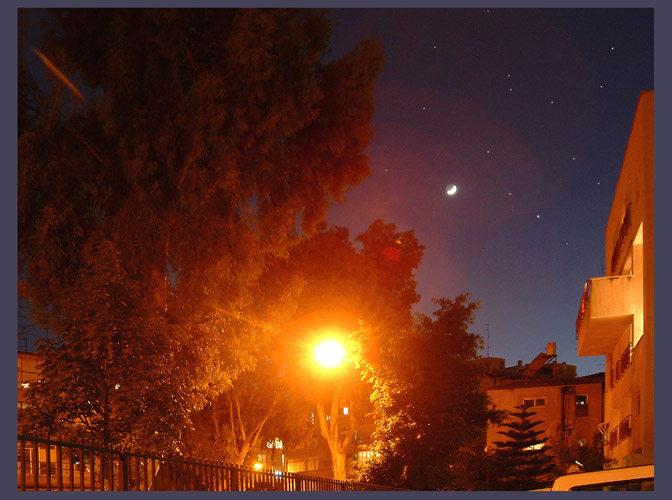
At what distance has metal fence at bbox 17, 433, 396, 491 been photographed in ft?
24.1

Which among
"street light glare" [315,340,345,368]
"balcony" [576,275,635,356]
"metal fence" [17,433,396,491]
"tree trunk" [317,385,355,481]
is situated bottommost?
"tree trunk" [317,385,355,481]

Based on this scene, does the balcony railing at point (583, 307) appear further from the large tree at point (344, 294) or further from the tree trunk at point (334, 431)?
the tree trunk at point (334, 431)

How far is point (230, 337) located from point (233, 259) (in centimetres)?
180

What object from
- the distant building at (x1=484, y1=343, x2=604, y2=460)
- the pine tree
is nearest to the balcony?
the pine tree

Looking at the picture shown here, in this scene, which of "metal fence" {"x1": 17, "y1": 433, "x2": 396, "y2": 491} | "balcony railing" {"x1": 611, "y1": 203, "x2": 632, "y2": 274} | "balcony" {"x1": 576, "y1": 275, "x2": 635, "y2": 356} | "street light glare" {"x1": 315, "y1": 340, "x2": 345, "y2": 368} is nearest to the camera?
"metal fence" {"x1": 17, "y1": 433, "x2": 396, "y2": 491}

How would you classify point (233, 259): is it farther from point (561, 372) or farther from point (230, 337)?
point (561, 372)

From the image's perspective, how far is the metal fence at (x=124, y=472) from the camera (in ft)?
24.1

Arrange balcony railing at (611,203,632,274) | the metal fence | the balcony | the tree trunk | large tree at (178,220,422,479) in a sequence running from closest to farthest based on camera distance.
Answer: the metal fence, balcony railing at (611,203,632,274), the balcony, large tree at (178,220,422,479), the tree trunk

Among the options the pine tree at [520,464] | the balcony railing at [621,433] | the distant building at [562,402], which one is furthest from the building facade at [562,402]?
the balcony railing at [621,433]

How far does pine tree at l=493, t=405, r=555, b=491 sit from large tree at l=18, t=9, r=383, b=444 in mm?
9720

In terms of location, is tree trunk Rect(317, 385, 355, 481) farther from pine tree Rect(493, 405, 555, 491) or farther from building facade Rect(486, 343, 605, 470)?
pine tree Rect(493, 405, 555, 491)

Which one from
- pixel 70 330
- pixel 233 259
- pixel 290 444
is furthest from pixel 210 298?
pixel 290 444

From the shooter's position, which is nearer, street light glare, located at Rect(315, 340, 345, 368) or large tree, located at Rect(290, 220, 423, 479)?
street light glare, located at Rect(315, 340, 345, 368)

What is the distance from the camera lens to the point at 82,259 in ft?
46.5
